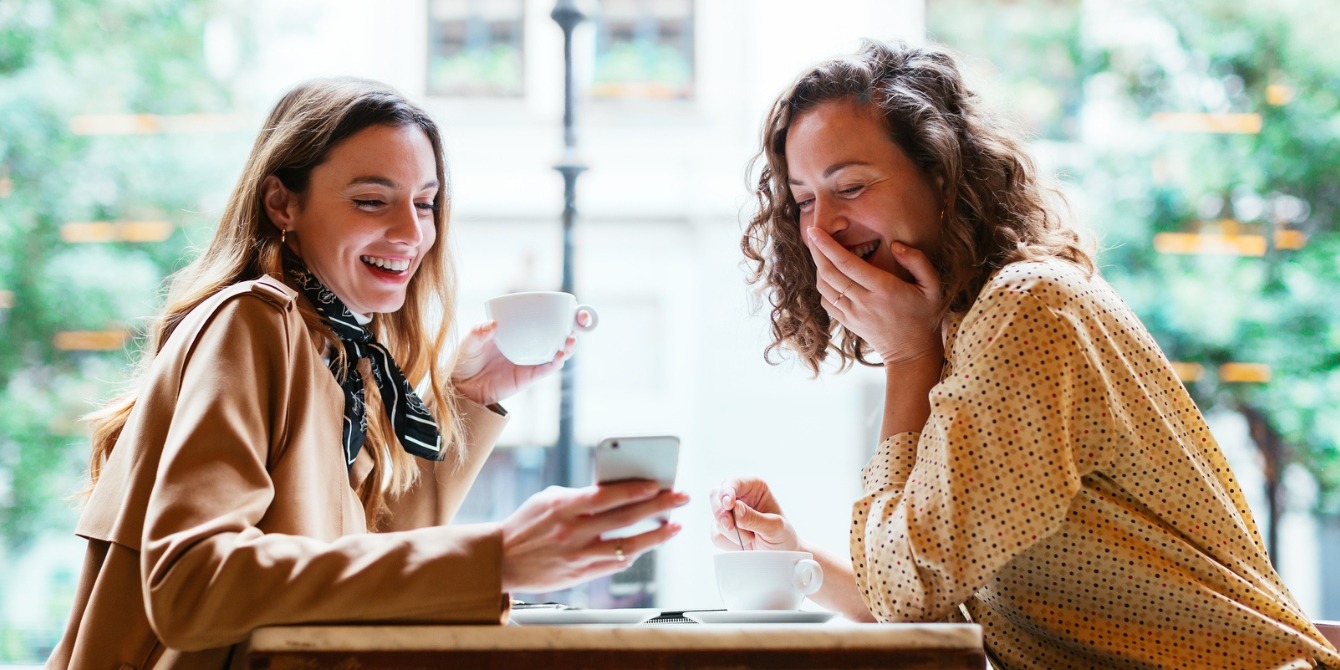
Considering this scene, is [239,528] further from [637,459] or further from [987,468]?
[987,468]

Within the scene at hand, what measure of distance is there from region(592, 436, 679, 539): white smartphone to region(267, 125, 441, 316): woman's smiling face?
628 millimetres

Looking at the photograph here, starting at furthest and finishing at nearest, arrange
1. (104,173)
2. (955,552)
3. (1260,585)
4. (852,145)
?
(104,173)
(852,145)
(1260,585)
(955,552)

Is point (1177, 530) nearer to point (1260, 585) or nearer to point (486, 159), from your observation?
point (1260, 585)

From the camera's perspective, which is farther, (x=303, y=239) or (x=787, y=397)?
(x=787, y=397)

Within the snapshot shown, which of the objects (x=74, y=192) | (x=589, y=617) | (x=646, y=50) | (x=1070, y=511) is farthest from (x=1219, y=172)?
(x=74, y=192)

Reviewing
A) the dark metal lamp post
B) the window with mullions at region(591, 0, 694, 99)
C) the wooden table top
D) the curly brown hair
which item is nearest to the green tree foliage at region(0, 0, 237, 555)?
the window with mullions at region(591, 0, 694, 99)

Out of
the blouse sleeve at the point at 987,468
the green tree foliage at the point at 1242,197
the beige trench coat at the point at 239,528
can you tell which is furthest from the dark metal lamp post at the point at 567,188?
the green tree foliage at the point at 1242,197

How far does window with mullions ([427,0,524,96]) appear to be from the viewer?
4.64 m

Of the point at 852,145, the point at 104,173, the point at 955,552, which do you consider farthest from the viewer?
the point at 104,173

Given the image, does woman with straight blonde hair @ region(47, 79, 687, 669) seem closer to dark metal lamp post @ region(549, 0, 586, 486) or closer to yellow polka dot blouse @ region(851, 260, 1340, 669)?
yellow polka dot blouse @ region(851, 260, 1340, 669)

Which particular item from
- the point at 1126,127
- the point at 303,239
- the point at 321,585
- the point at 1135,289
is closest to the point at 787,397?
the point at 1135,289

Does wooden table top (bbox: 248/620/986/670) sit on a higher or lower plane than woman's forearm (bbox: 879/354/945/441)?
lower

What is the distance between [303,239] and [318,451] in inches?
13.6

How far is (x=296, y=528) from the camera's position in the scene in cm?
113
